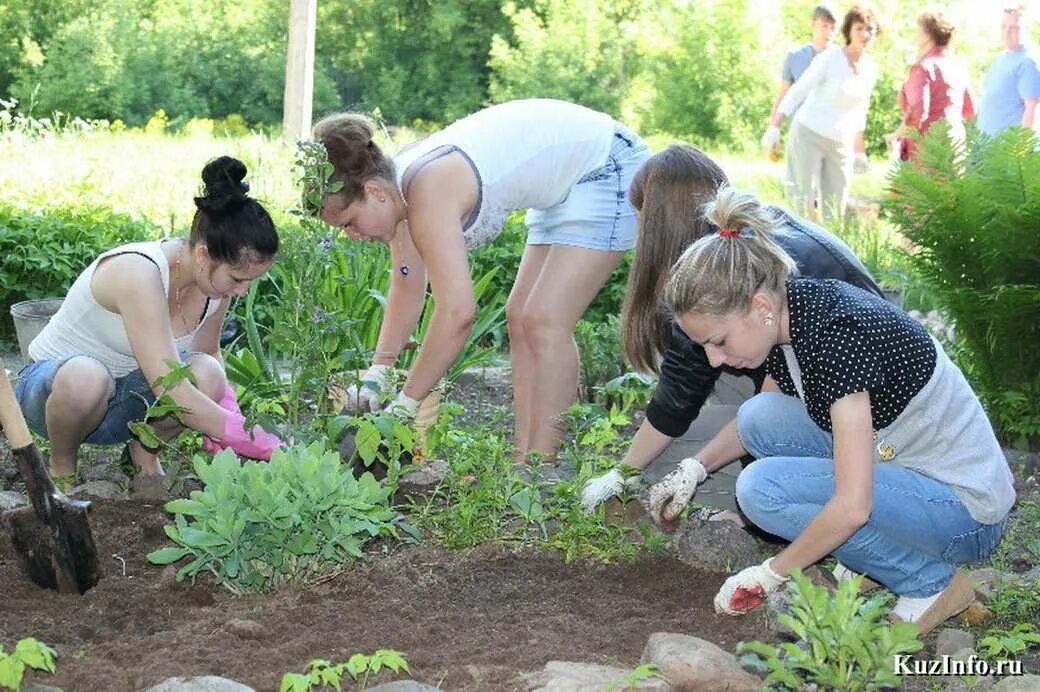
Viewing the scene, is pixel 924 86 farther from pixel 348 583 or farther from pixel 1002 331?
pixel 348 583

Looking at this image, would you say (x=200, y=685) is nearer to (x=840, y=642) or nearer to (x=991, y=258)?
(x=840, y=642)

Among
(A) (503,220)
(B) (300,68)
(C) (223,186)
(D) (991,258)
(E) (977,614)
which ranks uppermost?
(B) (300,68)

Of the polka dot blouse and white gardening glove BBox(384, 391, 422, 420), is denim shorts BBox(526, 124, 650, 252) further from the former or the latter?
the polka dot blouse

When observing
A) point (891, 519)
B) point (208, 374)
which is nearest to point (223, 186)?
point (208, 374)

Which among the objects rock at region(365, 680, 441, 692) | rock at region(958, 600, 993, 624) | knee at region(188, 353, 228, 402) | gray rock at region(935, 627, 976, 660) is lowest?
rock at region(958, 600, 993, 624)

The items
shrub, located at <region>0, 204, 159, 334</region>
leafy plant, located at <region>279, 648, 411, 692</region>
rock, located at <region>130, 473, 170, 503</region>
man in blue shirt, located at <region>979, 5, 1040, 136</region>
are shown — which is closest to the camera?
leafy plant, located at <region>279, 648, 411, 692</region>

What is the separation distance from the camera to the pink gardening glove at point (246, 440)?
3.36 metres

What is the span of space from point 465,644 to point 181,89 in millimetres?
16814

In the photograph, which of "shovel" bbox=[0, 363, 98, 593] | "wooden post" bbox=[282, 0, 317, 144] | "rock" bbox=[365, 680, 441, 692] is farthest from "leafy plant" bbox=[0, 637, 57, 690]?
"wooden post" bbox=[282, 0, 317, 144]

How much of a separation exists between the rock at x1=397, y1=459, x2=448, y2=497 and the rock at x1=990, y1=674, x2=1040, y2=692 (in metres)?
1.65

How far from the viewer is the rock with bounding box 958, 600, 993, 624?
9.59 feet

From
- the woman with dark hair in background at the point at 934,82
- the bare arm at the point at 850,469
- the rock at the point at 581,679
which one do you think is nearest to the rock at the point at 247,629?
the rock at the point at 581,679

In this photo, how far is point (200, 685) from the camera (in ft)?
7.41

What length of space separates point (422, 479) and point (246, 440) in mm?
571
